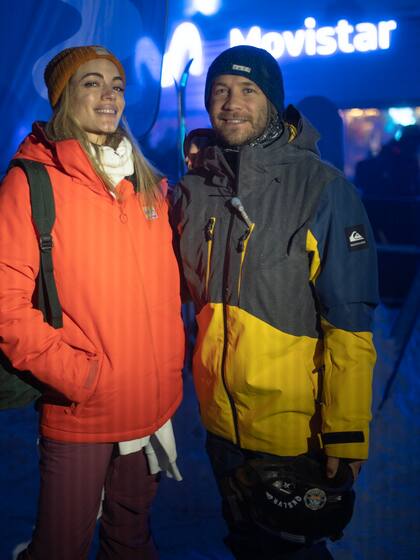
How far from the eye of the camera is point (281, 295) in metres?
1.80

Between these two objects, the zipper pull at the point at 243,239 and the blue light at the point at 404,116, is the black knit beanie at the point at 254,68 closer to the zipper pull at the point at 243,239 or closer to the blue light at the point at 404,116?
the zipper pull at the point at 243,239

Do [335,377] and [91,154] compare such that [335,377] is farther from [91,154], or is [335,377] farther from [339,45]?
[339,45]

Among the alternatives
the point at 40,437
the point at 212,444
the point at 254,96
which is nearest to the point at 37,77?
the point at 254,96

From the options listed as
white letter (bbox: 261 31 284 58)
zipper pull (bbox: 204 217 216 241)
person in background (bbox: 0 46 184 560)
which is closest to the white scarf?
person in background (bbox: 0 46 184 560)

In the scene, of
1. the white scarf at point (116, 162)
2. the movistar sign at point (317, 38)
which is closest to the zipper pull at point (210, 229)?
the white scarf at point (116, 162)

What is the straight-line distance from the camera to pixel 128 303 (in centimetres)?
189

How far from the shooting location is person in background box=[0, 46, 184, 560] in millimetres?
1757

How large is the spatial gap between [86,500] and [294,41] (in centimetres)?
1006

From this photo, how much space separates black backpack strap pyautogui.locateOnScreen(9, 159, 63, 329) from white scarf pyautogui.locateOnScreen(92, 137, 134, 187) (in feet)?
0.84

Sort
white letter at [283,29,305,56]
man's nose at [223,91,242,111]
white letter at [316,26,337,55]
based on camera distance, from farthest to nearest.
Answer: white letter at [283,29,305,56]
white letter at [316,26,337,55]
man's nose at [223,91,242,111]

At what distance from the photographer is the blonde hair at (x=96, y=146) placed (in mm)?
1925

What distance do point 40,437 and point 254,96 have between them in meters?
1.63

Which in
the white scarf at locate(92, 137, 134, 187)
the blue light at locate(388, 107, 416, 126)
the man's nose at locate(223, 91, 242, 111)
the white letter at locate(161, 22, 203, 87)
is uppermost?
the white letter at locate(161, 22, 203, 87)

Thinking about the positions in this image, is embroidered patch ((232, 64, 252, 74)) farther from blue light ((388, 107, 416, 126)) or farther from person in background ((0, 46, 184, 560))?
blue light ((388, 107, 416, 126))
